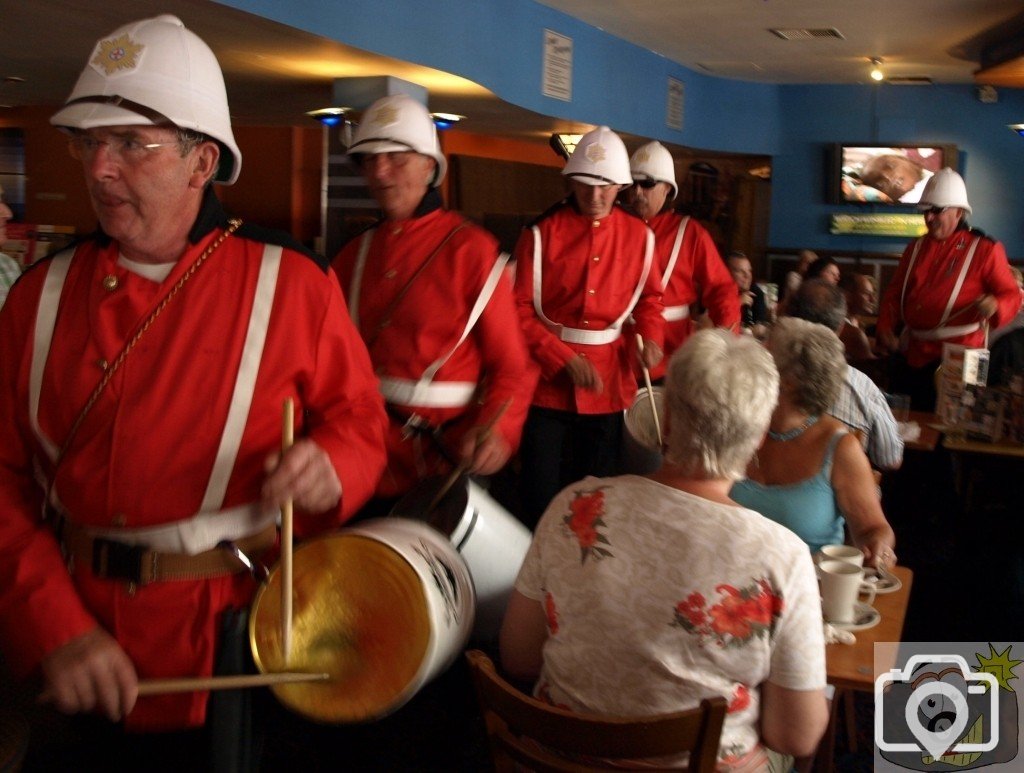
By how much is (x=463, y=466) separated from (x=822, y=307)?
1.86m

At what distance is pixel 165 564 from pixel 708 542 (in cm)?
86

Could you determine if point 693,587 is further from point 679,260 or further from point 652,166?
point 652,166

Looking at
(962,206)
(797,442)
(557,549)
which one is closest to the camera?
(557,549)

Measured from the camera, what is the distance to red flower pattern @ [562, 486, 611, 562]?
5.77 feet

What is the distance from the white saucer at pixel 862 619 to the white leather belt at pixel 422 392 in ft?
4.08

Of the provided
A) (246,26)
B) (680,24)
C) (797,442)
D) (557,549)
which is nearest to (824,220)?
(680,24)

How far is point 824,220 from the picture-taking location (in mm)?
→ 11914

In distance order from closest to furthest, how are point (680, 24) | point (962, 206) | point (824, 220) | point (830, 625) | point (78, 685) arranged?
point (78, 685)
point (830, 625)
point (962, 206)
point (680, 24)
point (824, 220)

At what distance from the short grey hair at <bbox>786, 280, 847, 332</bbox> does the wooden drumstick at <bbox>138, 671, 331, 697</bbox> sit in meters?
2.67

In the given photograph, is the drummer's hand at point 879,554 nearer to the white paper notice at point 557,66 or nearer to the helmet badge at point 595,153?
the helmet badge at point 595,153

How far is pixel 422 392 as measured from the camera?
9.68 feet

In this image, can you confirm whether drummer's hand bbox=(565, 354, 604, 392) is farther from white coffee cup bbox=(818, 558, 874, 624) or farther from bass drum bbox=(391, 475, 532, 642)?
white coffee cup bbox=(818, 558, 874, 624)

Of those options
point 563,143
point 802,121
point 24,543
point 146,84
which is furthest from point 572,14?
point 24,543

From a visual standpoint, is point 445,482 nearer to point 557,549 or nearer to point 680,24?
point 557,549
